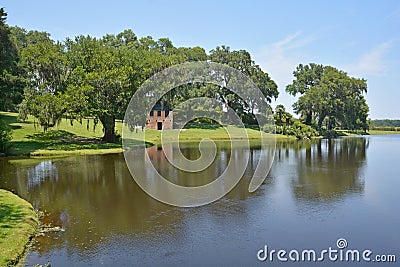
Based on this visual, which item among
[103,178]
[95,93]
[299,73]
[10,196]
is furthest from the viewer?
[299,73]

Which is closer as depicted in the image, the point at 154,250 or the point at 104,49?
the point at 154,250

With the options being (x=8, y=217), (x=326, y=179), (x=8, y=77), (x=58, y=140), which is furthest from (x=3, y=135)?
(x=326, y=179)

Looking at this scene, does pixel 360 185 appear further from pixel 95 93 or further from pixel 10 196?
pixel 95 93

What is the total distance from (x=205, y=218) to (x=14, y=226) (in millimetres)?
6165

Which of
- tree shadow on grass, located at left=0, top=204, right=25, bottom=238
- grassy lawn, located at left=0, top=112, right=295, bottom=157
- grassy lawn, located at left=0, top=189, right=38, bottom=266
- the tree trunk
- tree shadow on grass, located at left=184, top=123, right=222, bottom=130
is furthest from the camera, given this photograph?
tree shadow on grass, located at left=184, top=123, right=222, bottom=130

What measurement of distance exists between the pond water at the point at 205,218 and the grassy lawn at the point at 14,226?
1.35ft

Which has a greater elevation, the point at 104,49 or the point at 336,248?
the point at 104,49

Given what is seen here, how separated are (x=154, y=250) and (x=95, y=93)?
27257 millimetres

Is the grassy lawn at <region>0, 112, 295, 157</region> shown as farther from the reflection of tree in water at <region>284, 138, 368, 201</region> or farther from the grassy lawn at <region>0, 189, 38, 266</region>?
the reflection of tree in water at <region>284, 138, 368, 201</region>

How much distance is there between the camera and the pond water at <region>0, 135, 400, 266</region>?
9.85 m

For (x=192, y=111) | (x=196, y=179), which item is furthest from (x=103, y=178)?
(x=192, y=111)

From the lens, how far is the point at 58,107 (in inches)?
1280

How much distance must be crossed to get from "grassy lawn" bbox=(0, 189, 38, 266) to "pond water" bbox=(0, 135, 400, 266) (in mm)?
411

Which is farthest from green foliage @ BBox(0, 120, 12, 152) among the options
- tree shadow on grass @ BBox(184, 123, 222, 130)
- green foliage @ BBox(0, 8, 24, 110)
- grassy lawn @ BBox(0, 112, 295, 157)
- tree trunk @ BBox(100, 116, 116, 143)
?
tree shadow on grass @ BBox(184, 123, 222, 130)
